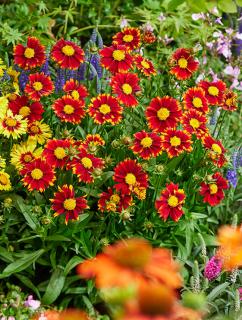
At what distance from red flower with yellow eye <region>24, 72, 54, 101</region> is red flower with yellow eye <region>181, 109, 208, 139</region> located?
52 cm

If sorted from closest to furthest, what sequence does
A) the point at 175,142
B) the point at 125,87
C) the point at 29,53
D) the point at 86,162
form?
the point at 86,162
the point at 175,142
the point at 125,87
the point at 29,53

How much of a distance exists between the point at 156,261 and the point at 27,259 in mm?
1387

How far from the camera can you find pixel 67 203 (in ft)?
6.37

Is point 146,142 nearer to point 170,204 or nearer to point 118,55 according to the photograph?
point 170,204

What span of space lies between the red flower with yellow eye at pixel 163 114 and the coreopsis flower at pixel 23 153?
0.42m

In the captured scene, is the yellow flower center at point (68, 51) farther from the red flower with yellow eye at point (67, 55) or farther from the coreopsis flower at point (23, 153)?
the coreopsis flower at point (23, 153)

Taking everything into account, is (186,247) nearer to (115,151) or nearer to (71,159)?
(115,151)

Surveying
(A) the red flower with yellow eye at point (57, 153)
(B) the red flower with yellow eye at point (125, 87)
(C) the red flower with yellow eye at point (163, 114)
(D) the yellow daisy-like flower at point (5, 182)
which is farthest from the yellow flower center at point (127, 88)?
(D) the yellow daisy-like flower at point (5, 182)

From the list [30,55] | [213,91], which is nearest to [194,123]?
[213,91]

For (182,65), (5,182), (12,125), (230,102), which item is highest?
(182,65)

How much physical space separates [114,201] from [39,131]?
44cm

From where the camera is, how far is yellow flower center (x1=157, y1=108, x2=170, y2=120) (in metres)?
2.09

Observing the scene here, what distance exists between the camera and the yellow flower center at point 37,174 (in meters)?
1.97

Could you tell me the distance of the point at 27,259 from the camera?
82.4 inches
